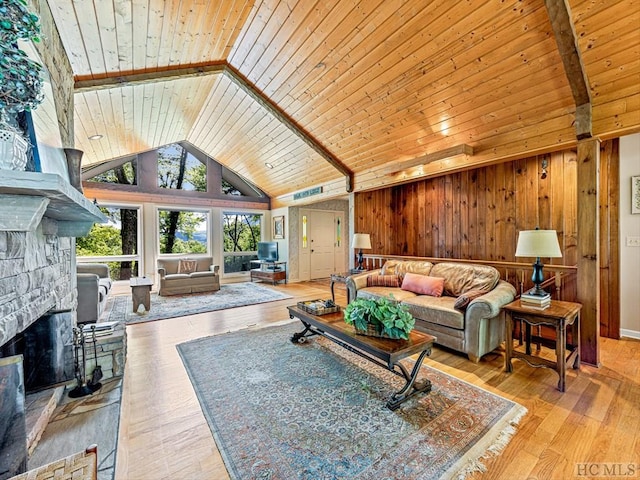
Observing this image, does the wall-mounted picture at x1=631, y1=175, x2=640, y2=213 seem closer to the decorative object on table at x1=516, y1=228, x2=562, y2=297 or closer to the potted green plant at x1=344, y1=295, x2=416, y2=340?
the decorative object on table at x1=516, y1=228, x2=562, y2=297

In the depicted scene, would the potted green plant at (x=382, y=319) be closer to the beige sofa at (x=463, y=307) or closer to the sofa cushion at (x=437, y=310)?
the sofa cushion at (x=437, y=310)

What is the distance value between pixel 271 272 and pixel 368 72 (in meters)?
5.16

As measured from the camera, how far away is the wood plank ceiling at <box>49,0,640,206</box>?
233 cm

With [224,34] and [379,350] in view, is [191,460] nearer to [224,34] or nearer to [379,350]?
[379,350]

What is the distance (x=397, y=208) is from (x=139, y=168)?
19.4 feet

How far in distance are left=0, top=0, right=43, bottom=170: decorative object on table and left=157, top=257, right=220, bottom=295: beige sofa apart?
4.99 meters

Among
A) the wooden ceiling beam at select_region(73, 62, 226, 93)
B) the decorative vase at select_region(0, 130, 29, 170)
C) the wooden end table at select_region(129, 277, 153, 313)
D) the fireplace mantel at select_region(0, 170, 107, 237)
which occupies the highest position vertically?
the wooden ceiling beam at select_region(73, 62, 226, 93)

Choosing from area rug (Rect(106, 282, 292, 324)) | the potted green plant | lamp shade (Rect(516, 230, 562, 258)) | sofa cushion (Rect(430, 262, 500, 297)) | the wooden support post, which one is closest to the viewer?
the potted green plant

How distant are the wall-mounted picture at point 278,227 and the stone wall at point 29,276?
5.50m

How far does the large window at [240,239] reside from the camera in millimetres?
7805

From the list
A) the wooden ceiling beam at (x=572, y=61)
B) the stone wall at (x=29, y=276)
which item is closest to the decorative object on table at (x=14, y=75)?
the stone wall at (x=29, y=276)

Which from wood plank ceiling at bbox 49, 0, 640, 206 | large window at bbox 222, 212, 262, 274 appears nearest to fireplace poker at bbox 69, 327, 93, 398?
wood plank ceiling at bbox 49, 0, 640, 206

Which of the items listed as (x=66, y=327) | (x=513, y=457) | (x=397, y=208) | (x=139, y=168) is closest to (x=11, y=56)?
(x=66, y=327)

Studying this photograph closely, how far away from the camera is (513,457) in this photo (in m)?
1.55
